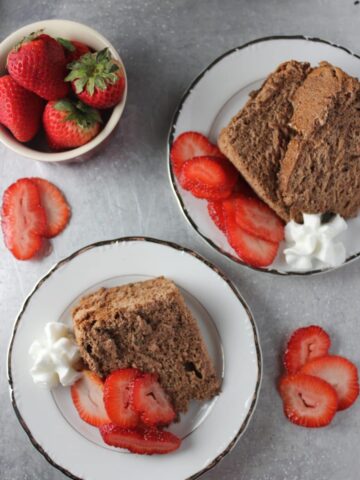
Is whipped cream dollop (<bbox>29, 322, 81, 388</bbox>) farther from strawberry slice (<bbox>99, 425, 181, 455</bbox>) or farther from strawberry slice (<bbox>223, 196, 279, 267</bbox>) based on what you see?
strawberry slice (<bbox>223, 196, 279, 267</bbox>)

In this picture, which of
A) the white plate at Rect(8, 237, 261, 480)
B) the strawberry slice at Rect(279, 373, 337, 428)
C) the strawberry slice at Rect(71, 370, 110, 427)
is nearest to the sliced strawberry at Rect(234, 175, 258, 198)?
the white plate at Rect(8, 237, 261, 480)

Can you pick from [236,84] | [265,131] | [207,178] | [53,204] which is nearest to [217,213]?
[207,178]

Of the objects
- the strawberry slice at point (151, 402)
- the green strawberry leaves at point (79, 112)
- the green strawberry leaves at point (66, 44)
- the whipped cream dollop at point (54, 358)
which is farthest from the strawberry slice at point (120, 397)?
the green strawberry leaves at point (66, 44)

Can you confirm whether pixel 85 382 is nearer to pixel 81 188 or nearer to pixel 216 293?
pixel 216 293

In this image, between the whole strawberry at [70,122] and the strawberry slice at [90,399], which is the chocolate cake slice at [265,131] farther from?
the strawberry slice at [90,399]

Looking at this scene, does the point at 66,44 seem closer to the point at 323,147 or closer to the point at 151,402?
the point at 323,147
